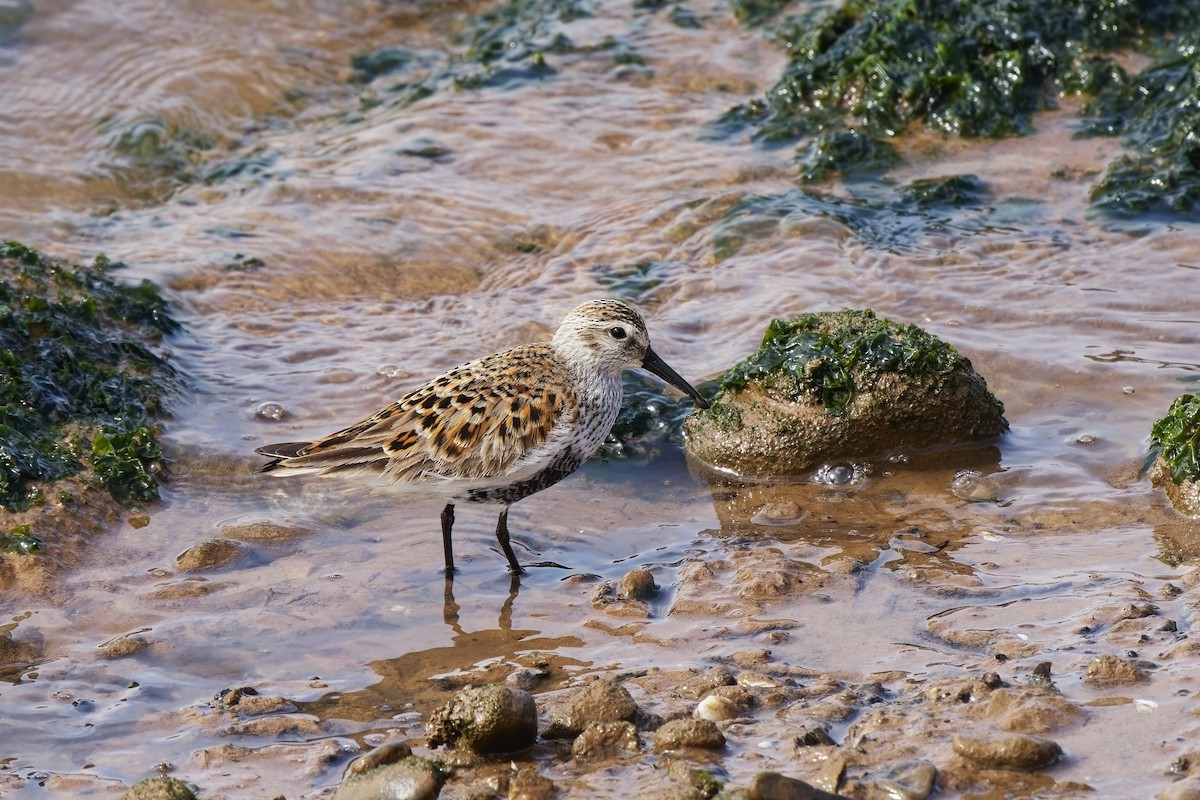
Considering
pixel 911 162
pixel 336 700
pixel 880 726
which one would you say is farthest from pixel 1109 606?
pixel 911 162

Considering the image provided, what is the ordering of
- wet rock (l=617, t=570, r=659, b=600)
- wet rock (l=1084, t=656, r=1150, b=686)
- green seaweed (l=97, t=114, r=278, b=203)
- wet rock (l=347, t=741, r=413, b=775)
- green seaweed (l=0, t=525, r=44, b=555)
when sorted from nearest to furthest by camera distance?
1. wet rock (l=347, t=741, r=413, b=775)
2. wet rock (l=1084, t=656, r=1150, b=686)
3. wet rock (l=617, t=570, r=659, b=600)
4. green seaweed (l=0, t=525, r=44, b=555)
5. green seaweed (l=97, t=114, r=278, b=203)

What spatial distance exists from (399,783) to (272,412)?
4.52 m

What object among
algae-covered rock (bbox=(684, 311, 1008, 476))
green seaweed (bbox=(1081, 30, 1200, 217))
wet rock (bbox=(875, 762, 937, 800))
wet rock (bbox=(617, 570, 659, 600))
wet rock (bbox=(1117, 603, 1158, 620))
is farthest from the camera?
green seaweed (bbox=(1081, 30, 1200, 217))

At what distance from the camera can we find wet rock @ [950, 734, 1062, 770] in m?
4.86

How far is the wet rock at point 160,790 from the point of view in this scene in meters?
4.91

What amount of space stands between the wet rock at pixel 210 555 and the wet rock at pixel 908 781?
3900 millimetres

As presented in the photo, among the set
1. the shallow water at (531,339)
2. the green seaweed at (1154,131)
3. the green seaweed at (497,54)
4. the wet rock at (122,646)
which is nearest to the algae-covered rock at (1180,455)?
the shallow water at (531,339)

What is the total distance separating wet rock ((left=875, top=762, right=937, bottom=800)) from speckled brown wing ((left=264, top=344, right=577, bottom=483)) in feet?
9.12

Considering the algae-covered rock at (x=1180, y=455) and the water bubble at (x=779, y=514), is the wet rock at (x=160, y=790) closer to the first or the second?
the water bubble at (x=779, y=514)

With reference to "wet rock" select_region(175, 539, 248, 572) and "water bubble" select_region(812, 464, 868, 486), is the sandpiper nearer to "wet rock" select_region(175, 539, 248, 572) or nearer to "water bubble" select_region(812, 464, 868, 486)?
"wet rock" select_region(175, 539, 248, 572)

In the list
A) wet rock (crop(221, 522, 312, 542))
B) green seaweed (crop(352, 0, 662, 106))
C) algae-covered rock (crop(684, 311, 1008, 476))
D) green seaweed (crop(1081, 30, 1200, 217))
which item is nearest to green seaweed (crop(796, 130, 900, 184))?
green seaweed (crop(1081, 30, 1200, 217))

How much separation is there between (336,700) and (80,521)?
2.36 m

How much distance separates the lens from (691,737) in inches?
204

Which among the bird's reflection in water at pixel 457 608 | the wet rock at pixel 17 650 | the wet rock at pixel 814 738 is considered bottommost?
the bird's reflection in water at pixel 457 608
